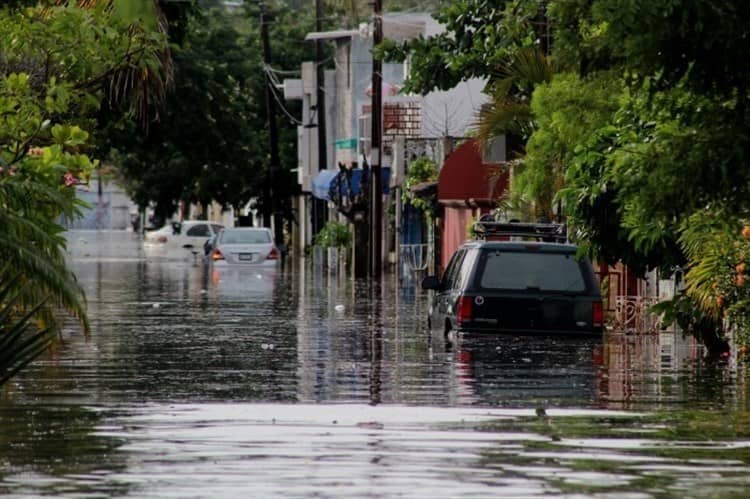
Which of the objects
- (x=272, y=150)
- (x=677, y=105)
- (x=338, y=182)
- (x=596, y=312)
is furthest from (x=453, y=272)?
(x=272, y=150)

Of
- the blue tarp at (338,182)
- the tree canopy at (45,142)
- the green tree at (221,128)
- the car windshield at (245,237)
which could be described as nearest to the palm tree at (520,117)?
the green tree at (221,128)

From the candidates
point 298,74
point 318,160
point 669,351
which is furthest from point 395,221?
point 669,351

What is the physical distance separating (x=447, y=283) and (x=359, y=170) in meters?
39.1

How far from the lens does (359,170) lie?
216ft

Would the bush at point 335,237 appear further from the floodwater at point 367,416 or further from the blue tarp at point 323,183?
the floodwater at point 367,416

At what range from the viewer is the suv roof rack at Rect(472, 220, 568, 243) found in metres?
28.5

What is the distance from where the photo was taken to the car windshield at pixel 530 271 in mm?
25562

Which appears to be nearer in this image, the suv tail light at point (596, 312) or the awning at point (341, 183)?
the suv tail light at point (596, 312)

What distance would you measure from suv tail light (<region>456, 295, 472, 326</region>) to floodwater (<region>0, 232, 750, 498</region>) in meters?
0.33

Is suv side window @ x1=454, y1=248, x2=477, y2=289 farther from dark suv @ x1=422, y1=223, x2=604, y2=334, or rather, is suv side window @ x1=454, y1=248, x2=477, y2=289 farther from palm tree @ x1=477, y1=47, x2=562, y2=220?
palm tree @ x1=477, y1=47, x2=562, y2=220

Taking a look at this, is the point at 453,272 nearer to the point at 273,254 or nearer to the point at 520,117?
the point at 520,117

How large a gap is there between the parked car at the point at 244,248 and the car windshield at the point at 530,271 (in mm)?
38262

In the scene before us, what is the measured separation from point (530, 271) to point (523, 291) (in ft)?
1.03

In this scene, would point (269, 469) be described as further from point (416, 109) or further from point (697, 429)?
point (416, 109)
